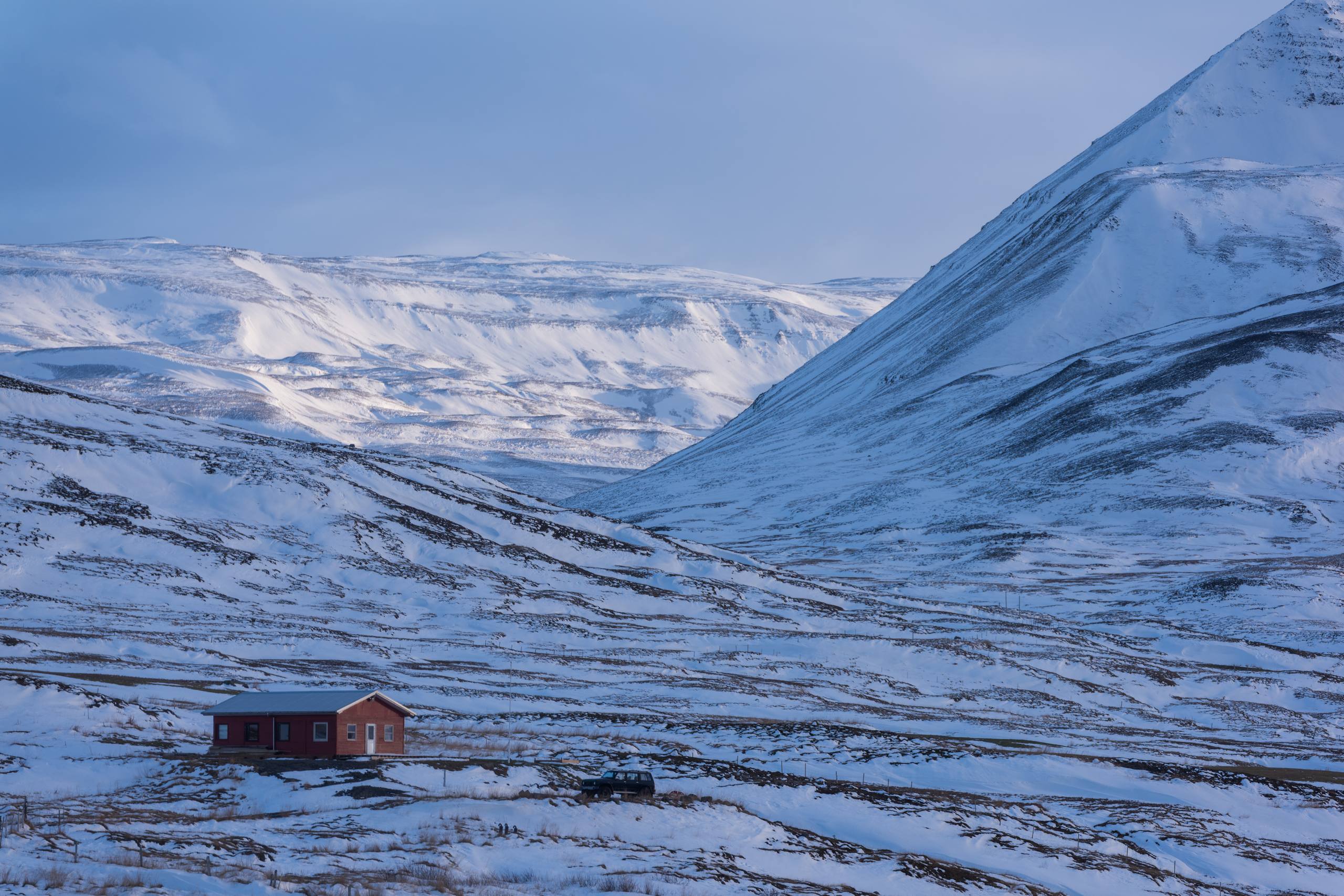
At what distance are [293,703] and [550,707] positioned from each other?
18357 mm

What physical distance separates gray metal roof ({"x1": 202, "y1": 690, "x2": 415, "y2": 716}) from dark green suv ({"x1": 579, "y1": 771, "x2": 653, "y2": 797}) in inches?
333

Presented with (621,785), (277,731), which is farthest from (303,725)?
(621,785)

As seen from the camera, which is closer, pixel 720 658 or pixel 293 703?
pixel 293 703

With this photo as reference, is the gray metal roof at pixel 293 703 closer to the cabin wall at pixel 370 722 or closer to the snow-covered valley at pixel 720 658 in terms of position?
the cabin wall at pixel 370 722

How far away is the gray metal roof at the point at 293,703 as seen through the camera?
41750 millimetres

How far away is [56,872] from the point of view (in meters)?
25.6

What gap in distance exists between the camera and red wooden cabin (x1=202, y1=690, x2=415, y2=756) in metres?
41.7

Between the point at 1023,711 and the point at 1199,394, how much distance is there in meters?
119

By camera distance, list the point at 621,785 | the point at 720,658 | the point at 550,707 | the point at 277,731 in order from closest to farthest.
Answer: the point at 621,785, the point at 277,731, the point at 550,707, the point at 720,658

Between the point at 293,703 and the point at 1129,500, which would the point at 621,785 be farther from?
the point at 1129,500

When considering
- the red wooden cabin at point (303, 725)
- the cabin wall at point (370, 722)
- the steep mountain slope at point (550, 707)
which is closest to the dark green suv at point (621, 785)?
the steep mountain slope at point (550, 707)

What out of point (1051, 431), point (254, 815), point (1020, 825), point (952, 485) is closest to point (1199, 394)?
point (1051, 431)

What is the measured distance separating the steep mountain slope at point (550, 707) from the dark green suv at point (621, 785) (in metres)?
1.21

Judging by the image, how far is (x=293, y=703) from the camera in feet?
139
